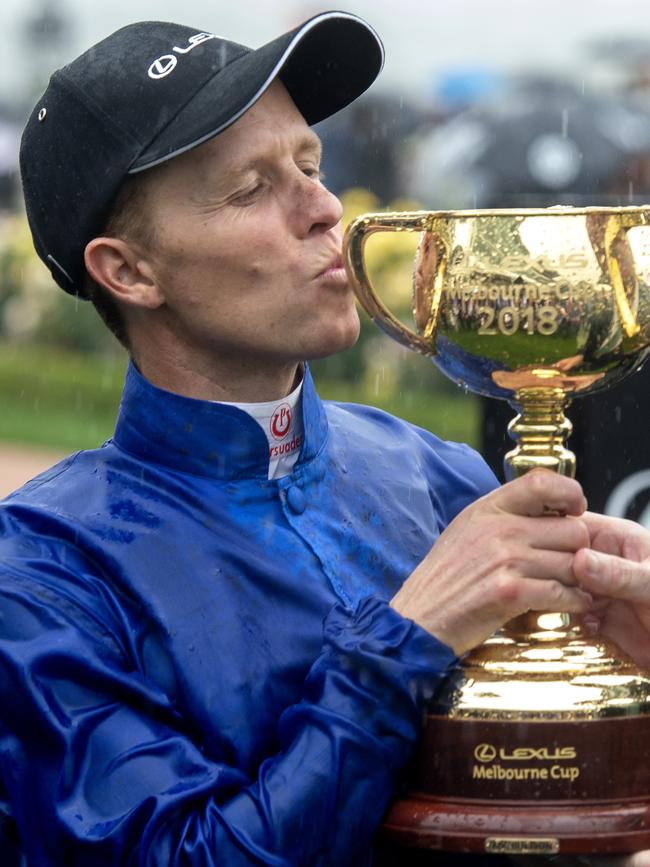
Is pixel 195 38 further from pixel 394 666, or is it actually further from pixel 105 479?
pixel 394 666

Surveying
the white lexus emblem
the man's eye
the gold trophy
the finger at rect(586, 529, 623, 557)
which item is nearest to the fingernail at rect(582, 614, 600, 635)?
the finger at rect(586, 529, 623, 557)

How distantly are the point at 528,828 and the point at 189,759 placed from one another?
41 cm

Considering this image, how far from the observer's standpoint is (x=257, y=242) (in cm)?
242

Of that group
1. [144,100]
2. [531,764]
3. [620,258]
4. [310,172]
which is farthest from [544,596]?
[144,100]

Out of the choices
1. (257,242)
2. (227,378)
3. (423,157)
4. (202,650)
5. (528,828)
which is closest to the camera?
(528,828)

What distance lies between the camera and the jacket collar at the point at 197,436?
8.14 ft

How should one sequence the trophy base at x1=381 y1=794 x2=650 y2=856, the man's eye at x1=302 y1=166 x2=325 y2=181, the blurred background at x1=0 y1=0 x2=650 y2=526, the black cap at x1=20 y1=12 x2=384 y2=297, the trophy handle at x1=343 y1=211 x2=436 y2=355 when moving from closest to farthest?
the trophy base at x1=381 y1=794 x2=650 y2=856
the trophy handle at x1=343 y1=211 x2=436 y2=355
the black cap at x1=20 y1=12 x2=384 y2=297
the man's eye at x1=302 y1=166 x2=325 y2=181
the blurred background at x1=0 y1=0 x2=650 y2=526

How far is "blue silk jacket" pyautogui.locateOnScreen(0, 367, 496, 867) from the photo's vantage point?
7.05 ft

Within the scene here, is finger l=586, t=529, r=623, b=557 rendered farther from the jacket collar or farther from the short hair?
the short hair

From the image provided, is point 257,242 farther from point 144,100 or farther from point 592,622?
point 592,622

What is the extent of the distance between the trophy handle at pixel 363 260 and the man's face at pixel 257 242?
3.8 inches

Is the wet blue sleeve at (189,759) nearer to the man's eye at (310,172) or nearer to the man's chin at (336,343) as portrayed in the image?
the man's chin at (336,343)

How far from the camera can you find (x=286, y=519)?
250 cm

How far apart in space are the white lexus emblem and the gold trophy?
37 centimetres
